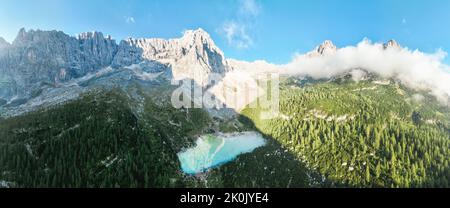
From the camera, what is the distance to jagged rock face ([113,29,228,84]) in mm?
116812

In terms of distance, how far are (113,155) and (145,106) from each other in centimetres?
3191

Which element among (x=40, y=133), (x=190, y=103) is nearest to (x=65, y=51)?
(x=190, y=103)

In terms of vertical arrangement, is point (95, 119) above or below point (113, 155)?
above

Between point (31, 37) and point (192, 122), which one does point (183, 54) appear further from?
point (192, 122)

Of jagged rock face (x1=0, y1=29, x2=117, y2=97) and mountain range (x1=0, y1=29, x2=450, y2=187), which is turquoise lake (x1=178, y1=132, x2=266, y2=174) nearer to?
mountain range (x1=0, y1=29, x2=450, y2=187)

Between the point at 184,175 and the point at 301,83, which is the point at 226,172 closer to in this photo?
the point at 184,175

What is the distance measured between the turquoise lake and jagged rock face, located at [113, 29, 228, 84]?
52.9 meters

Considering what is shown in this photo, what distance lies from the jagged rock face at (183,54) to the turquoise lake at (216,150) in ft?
174

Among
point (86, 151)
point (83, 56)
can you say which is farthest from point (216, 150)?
point (83, 56)

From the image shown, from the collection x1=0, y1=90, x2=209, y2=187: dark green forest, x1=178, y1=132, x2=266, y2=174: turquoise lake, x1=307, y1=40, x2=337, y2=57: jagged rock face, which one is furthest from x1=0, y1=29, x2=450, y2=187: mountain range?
x1=307, y1=40, x2=337, y2=57: jagged rock face

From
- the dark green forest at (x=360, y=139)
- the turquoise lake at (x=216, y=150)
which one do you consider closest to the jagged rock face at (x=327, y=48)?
the dark green forest at (x=360, y=139)
